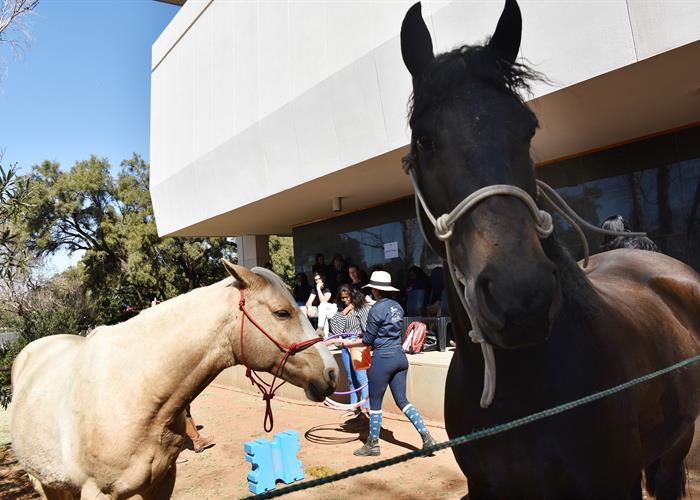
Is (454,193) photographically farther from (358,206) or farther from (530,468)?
(358,206)

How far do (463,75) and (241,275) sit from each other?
156 cm

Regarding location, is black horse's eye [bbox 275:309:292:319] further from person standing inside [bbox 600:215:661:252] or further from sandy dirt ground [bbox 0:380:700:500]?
person standing inside [bbox 600:215:661:252]

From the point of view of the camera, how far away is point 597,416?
155 cm

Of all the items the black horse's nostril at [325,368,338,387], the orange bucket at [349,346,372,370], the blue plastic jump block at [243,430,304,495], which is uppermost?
the black horse's nostril at [325,368,338,387]

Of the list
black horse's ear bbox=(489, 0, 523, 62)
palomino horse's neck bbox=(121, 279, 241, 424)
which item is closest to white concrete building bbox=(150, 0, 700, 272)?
black horse's ear bbox=(489, 0, 523, 62)

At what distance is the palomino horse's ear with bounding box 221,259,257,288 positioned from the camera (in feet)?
8.43

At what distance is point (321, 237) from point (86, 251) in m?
18.7

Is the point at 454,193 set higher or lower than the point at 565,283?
higher

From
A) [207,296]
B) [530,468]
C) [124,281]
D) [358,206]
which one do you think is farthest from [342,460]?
[124,281]

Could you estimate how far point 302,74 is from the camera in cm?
941

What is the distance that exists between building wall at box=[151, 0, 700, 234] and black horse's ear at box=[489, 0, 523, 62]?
8.85 feet

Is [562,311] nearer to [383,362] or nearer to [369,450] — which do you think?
[383,362]

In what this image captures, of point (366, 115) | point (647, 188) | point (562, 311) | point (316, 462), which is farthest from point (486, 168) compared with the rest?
point (647, 188)

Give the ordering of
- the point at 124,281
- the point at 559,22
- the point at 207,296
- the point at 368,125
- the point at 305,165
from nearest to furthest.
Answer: the point at 207,296
the point at 559,22
the point at 368,125
the point at 305,165
the point at 124,281
